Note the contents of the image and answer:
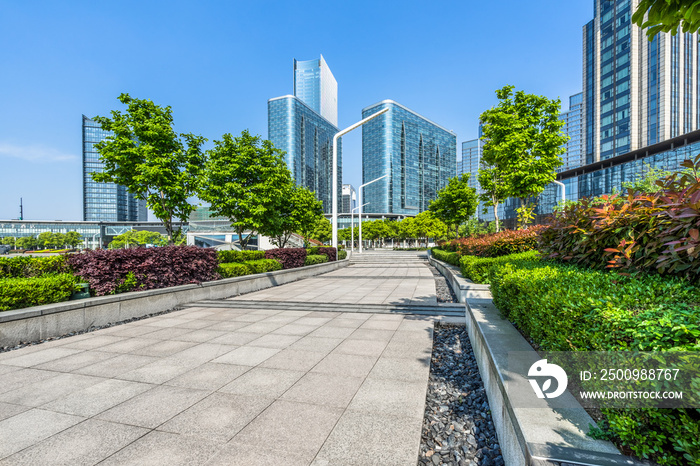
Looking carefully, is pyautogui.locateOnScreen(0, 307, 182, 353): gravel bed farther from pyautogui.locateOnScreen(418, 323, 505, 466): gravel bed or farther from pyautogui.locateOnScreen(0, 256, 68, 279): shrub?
pyautogui.locateOnScreen(418, 323, 505, 466): gravel bed

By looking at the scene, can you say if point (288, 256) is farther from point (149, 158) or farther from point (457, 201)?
point (457, 201)

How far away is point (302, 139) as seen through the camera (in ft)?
393

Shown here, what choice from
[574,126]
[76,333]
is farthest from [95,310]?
[574,126]

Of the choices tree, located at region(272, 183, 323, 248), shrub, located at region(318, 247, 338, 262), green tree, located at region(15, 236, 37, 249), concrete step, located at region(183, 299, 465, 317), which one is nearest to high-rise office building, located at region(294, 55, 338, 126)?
green tree, located at region(15, 236, 37, 249)

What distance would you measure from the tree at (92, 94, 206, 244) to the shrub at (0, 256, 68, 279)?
5.61 m

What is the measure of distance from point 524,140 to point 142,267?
47.9 feet

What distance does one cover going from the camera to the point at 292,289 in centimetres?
1213

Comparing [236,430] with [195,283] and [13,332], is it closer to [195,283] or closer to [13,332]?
[13,332]

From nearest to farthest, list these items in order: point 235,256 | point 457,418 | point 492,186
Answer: point 457,418
point 235,256
point 492,186

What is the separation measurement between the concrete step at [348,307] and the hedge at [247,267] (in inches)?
67.8

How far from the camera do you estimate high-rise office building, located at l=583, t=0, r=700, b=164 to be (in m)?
69.4

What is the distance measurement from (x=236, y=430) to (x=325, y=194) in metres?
133

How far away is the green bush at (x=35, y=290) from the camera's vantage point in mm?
5816

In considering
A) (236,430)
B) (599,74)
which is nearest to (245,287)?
(236,430)
